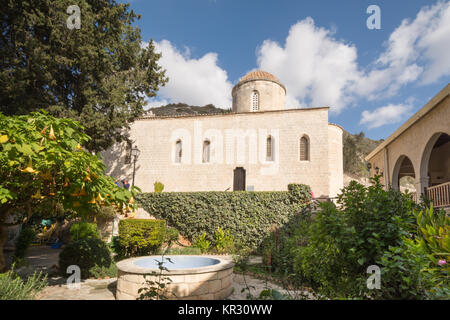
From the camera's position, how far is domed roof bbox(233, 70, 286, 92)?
2590 centimetres

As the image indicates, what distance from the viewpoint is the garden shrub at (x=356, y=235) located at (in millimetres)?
Result: 2486

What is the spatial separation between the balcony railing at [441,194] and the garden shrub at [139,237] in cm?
1099

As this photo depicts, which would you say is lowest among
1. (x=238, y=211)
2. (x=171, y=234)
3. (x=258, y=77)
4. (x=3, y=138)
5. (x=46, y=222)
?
(x=171, y=234)

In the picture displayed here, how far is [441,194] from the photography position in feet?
33.6

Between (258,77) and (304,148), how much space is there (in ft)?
31.2

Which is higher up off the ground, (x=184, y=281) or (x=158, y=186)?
(x=158, y=186)

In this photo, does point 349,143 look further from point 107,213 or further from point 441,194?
point 107,213

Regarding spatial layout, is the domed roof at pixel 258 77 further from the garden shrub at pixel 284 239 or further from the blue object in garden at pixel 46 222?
the blue object in garden at pixel 46 222

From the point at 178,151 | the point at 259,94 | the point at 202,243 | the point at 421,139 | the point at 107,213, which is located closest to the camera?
the point at 421,139

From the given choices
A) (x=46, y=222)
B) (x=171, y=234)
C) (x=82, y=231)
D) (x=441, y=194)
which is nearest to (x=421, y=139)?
(x=441, y=194)

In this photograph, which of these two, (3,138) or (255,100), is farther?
(255,100)

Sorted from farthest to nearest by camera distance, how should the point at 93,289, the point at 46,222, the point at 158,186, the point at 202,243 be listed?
the point at 158,186 → the point at 46,222 → the point at 202,243 → the point at 93,289
